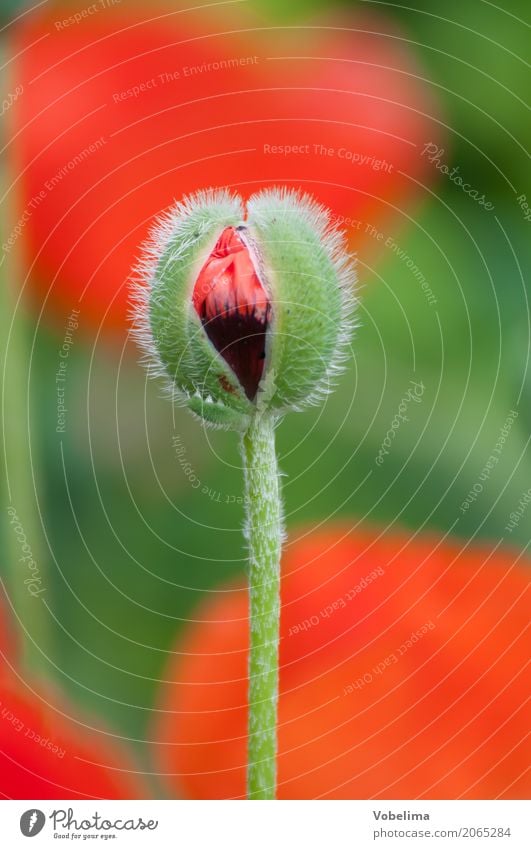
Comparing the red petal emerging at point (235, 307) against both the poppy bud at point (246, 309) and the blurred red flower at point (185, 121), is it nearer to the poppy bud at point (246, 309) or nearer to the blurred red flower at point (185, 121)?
the poppy bud at point (246, 309)

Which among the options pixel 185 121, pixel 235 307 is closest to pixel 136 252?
pixel 185 121

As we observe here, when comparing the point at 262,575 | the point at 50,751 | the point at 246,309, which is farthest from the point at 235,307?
the point at 50,751

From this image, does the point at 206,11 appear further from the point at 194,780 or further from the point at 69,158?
the point at 194,780

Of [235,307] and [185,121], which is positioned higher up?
[185,121]

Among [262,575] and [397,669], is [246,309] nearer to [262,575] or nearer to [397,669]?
[262,575]

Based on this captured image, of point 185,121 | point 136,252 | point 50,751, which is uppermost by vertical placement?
point 185,121

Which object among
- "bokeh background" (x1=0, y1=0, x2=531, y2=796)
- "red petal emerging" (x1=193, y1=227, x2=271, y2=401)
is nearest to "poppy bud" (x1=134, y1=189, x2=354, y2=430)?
"red petal emerging" (x1=193, y1=227, x2=271, y2=401)

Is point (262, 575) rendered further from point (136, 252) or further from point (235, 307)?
point (136, 252)

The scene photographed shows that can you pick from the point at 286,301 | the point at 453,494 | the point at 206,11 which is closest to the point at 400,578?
the point at 453,494

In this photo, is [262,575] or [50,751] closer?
[262,575]
